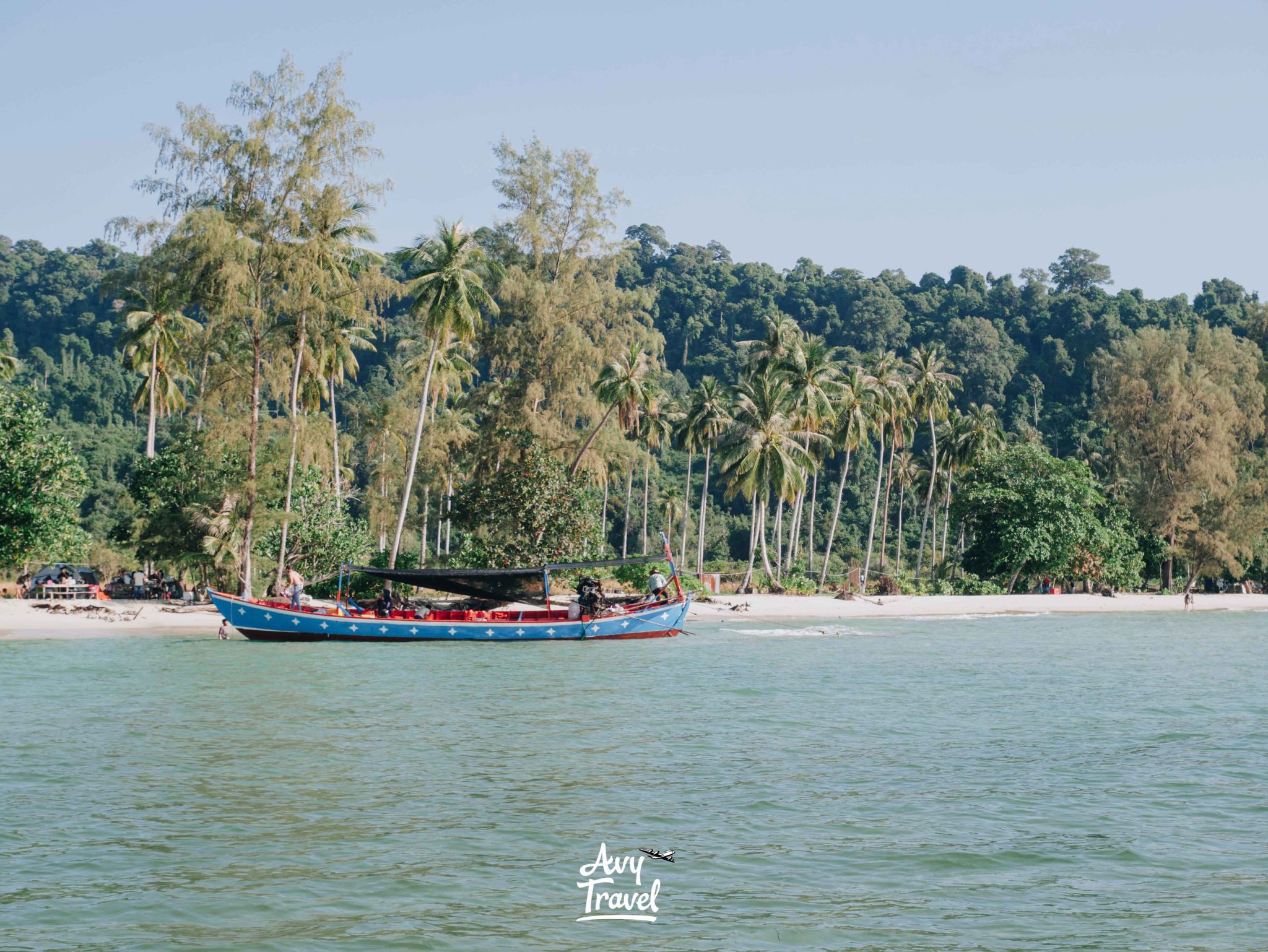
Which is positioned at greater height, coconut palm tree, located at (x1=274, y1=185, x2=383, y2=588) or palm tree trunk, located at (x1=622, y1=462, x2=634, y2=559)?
coconut palm tree, located at (x1=274, y1=185, x2=383, y2=588)

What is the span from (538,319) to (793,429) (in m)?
19.3

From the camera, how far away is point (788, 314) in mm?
123750

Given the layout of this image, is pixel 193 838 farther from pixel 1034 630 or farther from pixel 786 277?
pixel 786 277

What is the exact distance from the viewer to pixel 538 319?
4809 cm

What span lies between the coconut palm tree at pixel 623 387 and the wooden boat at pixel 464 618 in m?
11.8

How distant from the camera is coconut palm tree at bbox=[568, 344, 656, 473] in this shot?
49312 mm

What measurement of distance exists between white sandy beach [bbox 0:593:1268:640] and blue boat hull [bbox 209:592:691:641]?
300 centimetres

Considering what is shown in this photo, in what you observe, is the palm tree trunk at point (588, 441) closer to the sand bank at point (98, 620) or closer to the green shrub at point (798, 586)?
the green shrub at point (798, 586)

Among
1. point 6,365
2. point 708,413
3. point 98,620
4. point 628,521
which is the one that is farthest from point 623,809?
point 628,521

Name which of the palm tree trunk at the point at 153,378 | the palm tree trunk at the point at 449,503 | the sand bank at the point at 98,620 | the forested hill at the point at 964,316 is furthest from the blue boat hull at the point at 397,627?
the forested hill at the point at 964,316

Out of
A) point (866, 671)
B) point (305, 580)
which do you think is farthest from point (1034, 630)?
point (305, 580)

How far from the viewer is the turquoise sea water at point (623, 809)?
31.9 feet

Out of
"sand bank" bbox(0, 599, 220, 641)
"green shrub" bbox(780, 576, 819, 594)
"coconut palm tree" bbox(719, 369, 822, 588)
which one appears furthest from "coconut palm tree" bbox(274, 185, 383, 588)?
"green shrub" bbox(780, 576, 819, 594)

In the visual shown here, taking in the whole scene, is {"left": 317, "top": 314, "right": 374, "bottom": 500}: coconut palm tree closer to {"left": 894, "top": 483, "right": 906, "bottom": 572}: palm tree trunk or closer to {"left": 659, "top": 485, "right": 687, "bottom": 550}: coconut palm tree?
{"left": 659, "top": 485, "right": 687, "bottom": 550}: coconut palm tree
